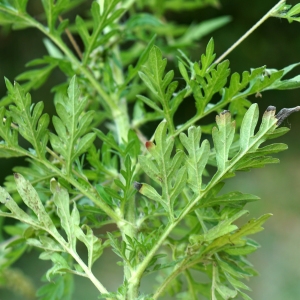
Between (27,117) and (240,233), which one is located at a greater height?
(27,117)

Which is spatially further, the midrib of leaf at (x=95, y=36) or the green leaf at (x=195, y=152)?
the midrib of leaf at (x=95, y=36)

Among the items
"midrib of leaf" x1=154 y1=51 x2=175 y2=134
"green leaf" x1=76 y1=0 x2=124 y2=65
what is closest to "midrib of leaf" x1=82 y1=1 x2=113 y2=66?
"green leaf" x1=76 y1=0 x2=124 y2=65

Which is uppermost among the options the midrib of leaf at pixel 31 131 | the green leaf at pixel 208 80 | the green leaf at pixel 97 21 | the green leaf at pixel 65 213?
the green leaf at pixel 97 21

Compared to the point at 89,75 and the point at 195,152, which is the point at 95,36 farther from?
the point at 195,152

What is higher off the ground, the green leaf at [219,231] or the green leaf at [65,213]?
the green leaf at [65,213]

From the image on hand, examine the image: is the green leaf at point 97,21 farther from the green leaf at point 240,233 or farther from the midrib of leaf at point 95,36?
the green leaf at point 240,233

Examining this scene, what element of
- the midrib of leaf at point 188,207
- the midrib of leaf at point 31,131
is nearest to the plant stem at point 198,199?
the midrib of leaf at point 188,207

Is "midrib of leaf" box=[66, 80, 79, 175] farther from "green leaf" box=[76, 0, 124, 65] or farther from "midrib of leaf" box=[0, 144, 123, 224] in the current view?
"green leaf" box=[76, 0, 124, 65]

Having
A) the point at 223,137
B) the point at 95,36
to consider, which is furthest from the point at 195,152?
the point at 95,36

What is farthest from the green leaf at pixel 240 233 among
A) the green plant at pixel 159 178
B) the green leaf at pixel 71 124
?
the green leaf at pixel 71 124

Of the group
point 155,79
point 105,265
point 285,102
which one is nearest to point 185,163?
point 155,79

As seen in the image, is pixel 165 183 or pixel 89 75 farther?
pixel 89 75
